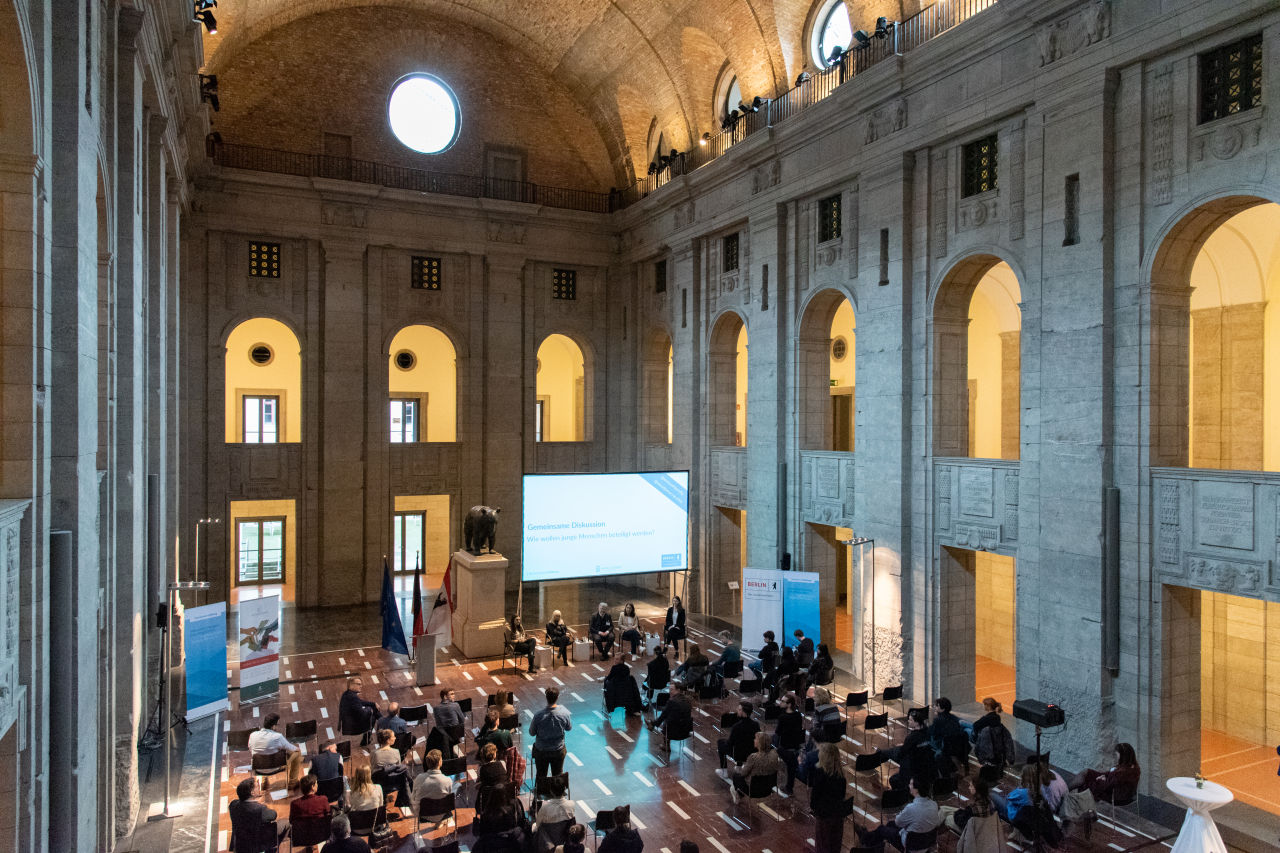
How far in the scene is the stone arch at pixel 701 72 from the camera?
21297mm

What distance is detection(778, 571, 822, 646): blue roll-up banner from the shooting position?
16312 millimetres

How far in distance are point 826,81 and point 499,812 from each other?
49.6 feet

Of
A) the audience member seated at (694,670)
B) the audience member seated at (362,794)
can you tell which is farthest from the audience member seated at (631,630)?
the audience member seated at (362,794)

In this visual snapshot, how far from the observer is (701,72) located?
2195cm

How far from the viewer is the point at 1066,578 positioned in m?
12.4

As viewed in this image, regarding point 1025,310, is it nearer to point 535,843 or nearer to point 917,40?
point 917,40

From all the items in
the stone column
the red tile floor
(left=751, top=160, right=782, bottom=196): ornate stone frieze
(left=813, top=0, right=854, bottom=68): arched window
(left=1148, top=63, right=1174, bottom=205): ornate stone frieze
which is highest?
(left=813, top=0, right=854, bottom=68): arched window

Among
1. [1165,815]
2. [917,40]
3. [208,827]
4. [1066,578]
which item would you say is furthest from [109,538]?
[917,40]

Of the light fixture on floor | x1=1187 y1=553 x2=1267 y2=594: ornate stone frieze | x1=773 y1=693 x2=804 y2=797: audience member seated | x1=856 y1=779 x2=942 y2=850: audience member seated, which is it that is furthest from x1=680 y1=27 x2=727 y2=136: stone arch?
x1=856 y1=779 x2=942 y2=850: audience member seated

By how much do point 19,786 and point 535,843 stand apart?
14.4 feet

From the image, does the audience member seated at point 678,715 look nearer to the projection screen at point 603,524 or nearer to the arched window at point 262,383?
the projection screen at point 603,524

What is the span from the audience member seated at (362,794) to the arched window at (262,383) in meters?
18.2

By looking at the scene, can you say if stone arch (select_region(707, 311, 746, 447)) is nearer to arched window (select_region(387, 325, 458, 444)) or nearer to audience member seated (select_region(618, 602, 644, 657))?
A: audience member seated (select_region(618, 602, 644, 657))

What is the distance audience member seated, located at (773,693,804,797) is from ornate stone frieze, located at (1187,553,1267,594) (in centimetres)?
536
